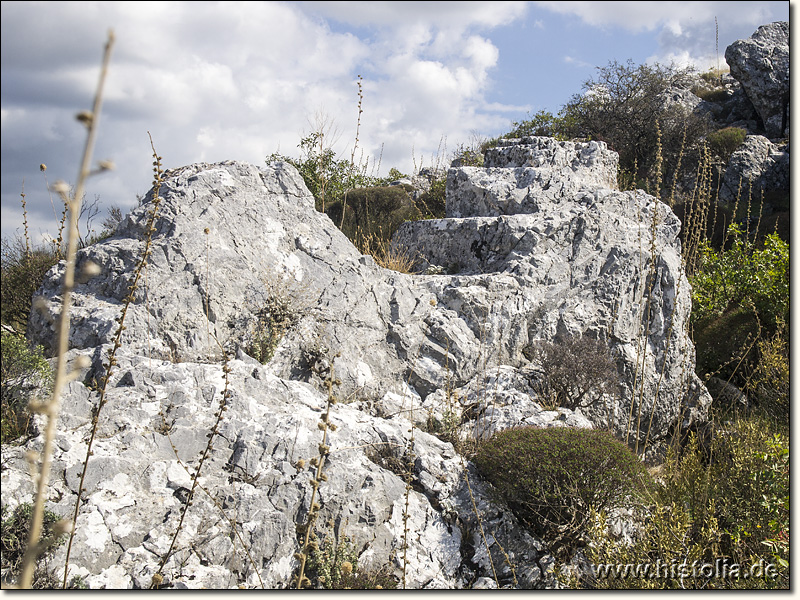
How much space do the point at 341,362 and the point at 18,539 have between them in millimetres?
2755

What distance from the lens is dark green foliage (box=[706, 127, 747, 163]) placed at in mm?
16984

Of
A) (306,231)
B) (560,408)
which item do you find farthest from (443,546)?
(306,231)

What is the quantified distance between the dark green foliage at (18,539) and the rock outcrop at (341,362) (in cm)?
11

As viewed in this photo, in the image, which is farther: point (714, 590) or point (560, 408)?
point (560, 408)

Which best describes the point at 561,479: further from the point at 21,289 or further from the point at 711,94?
the point at 711,94

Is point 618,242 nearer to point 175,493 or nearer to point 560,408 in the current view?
point 560,408

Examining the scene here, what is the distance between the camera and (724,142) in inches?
679

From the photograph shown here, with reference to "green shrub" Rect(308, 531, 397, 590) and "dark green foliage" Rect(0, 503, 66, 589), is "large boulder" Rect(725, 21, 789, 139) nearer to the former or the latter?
"green shrub" Rect(308, 531, 397, 590)

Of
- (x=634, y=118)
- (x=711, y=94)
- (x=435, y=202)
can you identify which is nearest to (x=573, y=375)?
(x=435, y=202)

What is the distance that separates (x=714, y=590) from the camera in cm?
367

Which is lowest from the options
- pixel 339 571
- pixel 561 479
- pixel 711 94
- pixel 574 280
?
pixel 339 571

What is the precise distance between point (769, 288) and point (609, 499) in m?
6.04

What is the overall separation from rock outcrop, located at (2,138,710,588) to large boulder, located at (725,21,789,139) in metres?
15.7

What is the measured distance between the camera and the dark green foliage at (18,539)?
9.82ft
